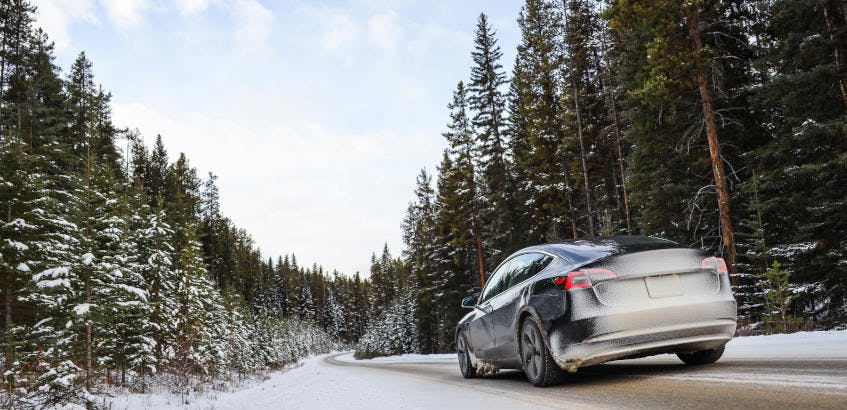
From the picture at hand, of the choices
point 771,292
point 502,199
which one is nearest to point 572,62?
point 502,199

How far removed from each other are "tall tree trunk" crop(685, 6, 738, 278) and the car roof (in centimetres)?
1113

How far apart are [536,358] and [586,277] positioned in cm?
126

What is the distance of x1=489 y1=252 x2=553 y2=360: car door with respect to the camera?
6062 mm

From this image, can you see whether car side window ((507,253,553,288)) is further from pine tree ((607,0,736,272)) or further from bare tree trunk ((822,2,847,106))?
bare tree trunk ((822,2,847,106))

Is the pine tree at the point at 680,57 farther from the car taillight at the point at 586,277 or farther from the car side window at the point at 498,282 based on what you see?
the car taillight at the point at 586,277

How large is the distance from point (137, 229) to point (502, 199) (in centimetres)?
2227

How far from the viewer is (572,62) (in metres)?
29.3

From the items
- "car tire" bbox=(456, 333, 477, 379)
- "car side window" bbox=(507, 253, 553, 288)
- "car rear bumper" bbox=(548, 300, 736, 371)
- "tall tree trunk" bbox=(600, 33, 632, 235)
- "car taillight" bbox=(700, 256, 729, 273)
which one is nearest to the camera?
"car rear bumper" bbox=(548, 300, 736, 371)

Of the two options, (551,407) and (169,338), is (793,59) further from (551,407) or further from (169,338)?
(169,338)

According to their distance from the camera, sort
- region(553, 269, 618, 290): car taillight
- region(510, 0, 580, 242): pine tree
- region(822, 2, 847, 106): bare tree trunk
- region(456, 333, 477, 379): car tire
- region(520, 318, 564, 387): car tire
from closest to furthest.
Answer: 1. region(553, 269, 618, 290): car taillight
2. region(520, 318, 564, 387): car tire
3. region(456, 333, 477, 379): car tire
4. region(822, 2, 847, 106): bare tree trunk
5. region(510, 0, 580, 242): pine tree

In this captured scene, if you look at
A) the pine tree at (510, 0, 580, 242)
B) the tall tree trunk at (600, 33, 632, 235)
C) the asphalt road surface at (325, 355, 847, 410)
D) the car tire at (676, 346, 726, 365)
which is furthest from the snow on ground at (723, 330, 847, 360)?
the pine tree at (510, 0, 580, 242)

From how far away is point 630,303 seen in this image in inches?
193

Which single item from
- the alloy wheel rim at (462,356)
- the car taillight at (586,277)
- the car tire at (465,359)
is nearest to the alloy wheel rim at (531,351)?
the car taillight at (586,277)

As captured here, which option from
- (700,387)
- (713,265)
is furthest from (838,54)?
(700,387)
